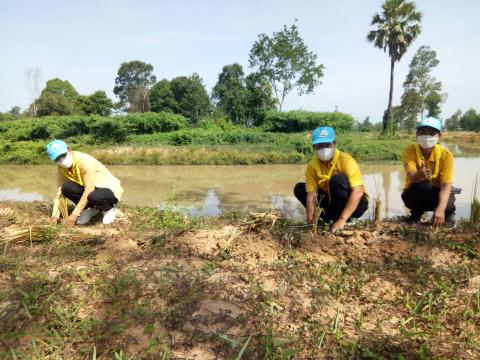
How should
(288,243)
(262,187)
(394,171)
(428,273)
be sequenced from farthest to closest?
(394,171), (262,187), (288,243), (428,273)

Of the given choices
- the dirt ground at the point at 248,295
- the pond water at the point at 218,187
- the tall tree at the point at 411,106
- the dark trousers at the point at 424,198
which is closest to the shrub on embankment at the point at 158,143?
the pond water at the point at 218,187

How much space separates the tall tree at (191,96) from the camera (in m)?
36.5

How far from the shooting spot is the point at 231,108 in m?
30.5

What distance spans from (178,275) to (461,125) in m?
58.1

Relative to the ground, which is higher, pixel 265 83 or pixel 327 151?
pixel 265 83

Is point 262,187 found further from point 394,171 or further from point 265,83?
point 265,83

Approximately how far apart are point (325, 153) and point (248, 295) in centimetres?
156

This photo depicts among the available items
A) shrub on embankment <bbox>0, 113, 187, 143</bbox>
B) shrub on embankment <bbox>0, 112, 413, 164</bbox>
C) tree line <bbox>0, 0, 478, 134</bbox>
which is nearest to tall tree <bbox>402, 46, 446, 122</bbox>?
tree line <bbox>0, 0, 478, 134</bbox>

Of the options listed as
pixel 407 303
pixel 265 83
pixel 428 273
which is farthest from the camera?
pixel 265 83

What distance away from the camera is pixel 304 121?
2519cm

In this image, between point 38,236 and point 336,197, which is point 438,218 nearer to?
point 336,197

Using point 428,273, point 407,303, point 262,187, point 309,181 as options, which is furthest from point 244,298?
point 262,187

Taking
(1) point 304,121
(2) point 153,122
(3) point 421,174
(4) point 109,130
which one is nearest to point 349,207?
(3) point 421,174

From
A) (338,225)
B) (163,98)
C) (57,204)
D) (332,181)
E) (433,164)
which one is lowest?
(57,204)
